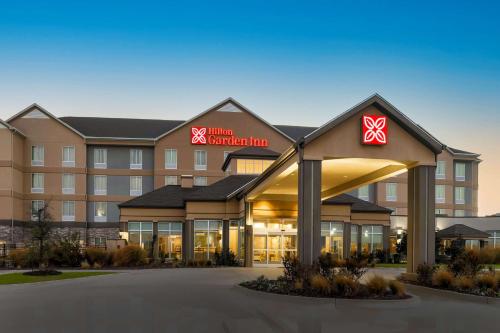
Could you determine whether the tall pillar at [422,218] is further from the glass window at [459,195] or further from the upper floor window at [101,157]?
the glass window at [459,195]

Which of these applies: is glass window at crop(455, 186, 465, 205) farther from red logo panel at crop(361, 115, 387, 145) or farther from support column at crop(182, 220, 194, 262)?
red logo panel at crop(361, 115, 387, 145)

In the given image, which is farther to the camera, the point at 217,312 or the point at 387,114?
the point at 387,114

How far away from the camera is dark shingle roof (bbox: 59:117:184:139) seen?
179 feet

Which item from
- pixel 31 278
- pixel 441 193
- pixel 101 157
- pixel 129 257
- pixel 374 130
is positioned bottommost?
pixel 129 257

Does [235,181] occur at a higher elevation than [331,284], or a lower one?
higher

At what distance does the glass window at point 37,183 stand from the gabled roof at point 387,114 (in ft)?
133

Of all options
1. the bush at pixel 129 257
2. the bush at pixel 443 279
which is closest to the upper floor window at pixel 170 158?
the bush at pixel 129 257

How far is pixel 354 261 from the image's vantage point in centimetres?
1638

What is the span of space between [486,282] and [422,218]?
403cm

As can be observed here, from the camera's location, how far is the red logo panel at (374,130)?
1895 centimetres

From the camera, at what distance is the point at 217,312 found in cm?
1270

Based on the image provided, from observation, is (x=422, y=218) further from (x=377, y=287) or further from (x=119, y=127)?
(x=119, y=127)

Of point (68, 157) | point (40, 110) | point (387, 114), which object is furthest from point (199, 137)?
point (387, 114)

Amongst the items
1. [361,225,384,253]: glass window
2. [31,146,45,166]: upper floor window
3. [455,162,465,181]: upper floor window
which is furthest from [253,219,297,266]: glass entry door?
[455,162,465,181]: upper floor window
